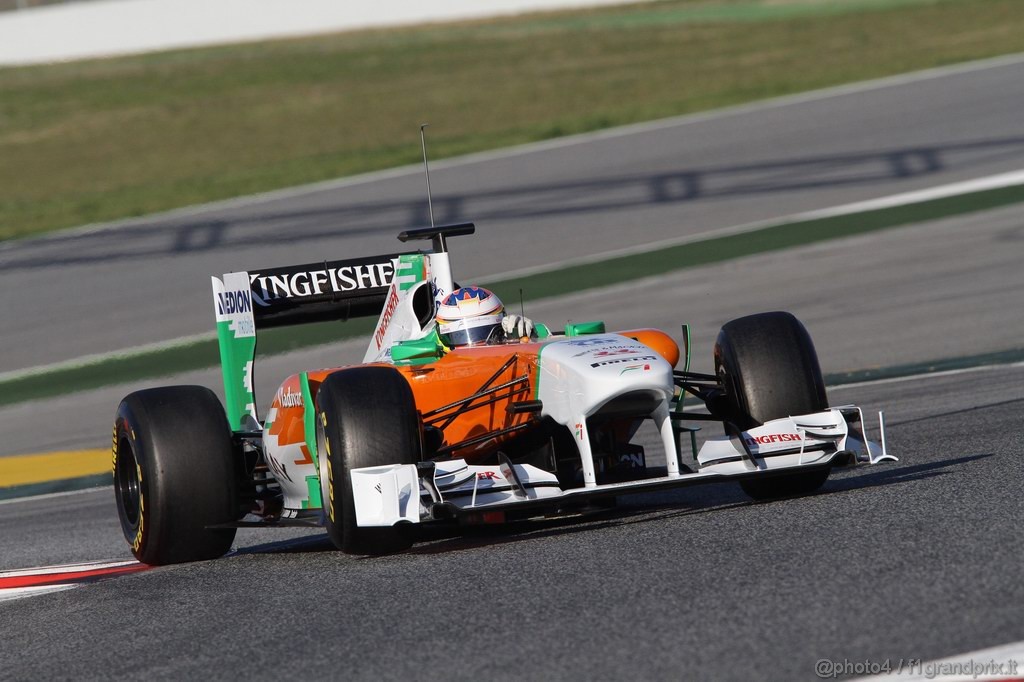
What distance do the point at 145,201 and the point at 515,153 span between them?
579 cm

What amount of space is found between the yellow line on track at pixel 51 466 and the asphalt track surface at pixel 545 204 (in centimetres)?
298

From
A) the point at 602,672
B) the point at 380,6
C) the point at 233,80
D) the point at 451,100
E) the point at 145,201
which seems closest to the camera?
the point at 602,672

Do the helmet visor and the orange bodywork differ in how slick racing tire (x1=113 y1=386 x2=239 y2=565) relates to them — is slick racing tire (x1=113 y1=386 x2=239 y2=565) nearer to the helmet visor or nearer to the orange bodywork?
the orange bodywork

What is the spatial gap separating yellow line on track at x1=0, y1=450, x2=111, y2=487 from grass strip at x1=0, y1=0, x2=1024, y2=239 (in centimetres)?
906

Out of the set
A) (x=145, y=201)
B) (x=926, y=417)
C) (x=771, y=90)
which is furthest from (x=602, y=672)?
(x=771, y=90)

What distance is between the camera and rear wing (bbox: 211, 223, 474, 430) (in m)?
8.12

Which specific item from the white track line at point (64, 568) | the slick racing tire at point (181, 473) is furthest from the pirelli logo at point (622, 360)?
the white track line at point (64, 568)

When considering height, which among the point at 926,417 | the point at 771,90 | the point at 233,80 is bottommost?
the point at 926,417

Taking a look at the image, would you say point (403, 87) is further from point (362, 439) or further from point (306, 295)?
point (362, 439)

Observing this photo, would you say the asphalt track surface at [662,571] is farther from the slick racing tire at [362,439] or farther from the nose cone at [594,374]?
the nose cone at [594,374]

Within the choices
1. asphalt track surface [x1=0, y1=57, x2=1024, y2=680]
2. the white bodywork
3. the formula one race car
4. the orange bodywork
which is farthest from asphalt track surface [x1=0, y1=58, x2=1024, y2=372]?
the white bodywork

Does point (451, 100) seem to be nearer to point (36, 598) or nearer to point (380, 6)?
point (380, 6)

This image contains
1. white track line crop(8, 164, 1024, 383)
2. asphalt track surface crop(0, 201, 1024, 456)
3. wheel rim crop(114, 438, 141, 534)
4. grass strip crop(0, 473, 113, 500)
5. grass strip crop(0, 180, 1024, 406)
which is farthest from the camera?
white track line crop(8, 164, 1024, 383)

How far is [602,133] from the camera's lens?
2412 cm
